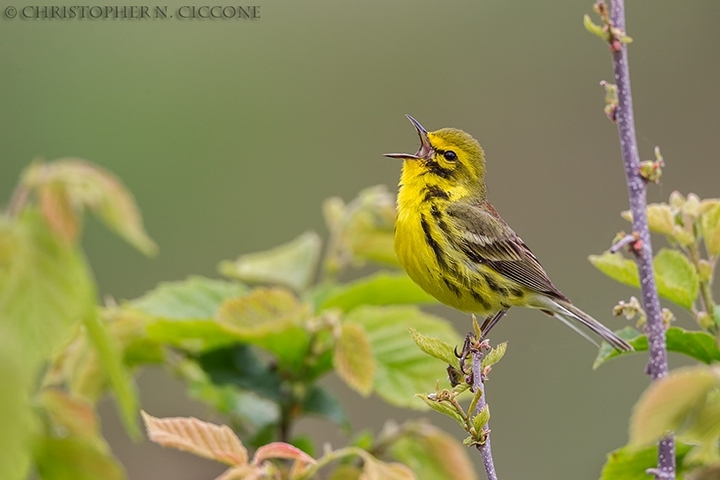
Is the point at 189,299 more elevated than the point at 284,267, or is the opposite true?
the point at 284,267

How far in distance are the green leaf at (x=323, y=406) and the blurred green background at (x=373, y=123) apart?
3.99 metres

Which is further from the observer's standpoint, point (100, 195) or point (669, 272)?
point (669, 272)

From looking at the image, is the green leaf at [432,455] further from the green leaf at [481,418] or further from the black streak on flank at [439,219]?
the green leaf at [481,418]

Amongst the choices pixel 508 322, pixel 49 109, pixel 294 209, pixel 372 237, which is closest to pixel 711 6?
pixel 508 322

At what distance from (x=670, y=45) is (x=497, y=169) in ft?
6.59

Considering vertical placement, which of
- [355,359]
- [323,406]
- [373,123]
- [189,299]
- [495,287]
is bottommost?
[323,406]

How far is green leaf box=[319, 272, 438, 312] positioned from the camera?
2.30 metres

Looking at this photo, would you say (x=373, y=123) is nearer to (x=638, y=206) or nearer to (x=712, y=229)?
(x=712, y=229)

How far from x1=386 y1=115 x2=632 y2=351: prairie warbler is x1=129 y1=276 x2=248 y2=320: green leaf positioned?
506 millimetres

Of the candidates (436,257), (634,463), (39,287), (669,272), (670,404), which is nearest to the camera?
(670,404)

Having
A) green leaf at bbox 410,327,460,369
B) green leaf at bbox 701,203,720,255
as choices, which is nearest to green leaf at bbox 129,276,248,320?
green leaf at bbox 410,327,460,369

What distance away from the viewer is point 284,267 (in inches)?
106

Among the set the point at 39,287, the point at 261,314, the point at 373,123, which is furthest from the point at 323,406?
Answer: the point at 373,123

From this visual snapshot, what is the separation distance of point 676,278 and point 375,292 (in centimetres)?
87
